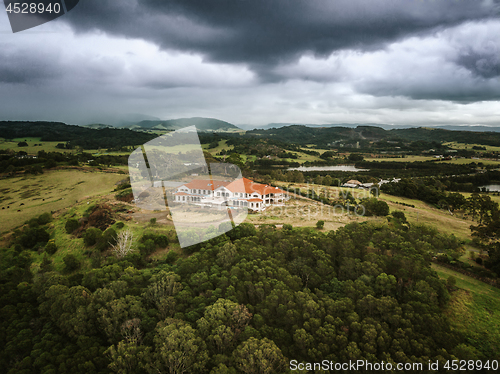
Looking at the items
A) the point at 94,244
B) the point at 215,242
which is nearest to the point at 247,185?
the point at 215,242

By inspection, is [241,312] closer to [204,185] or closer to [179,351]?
[179,351]

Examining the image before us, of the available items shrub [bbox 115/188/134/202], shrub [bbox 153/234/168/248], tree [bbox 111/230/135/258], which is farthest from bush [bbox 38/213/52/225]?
shrub [bbox 153/234/168/248]

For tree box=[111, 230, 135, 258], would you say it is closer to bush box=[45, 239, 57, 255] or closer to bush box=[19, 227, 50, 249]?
bush box=[45, 239, 57, 255]

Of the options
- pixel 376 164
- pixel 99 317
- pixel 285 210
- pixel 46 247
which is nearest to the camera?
pixel 99 317

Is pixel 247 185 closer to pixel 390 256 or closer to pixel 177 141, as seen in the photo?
pixel 390 256

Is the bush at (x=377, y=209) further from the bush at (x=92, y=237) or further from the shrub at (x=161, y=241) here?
the bush at (x=92, y=237)

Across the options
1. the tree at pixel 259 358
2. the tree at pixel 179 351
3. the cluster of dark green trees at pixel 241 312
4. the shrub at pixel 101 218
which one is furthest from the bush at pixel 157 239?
the tree at pixel 259 358

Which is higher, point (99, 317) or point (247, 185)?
point (247, 185)
